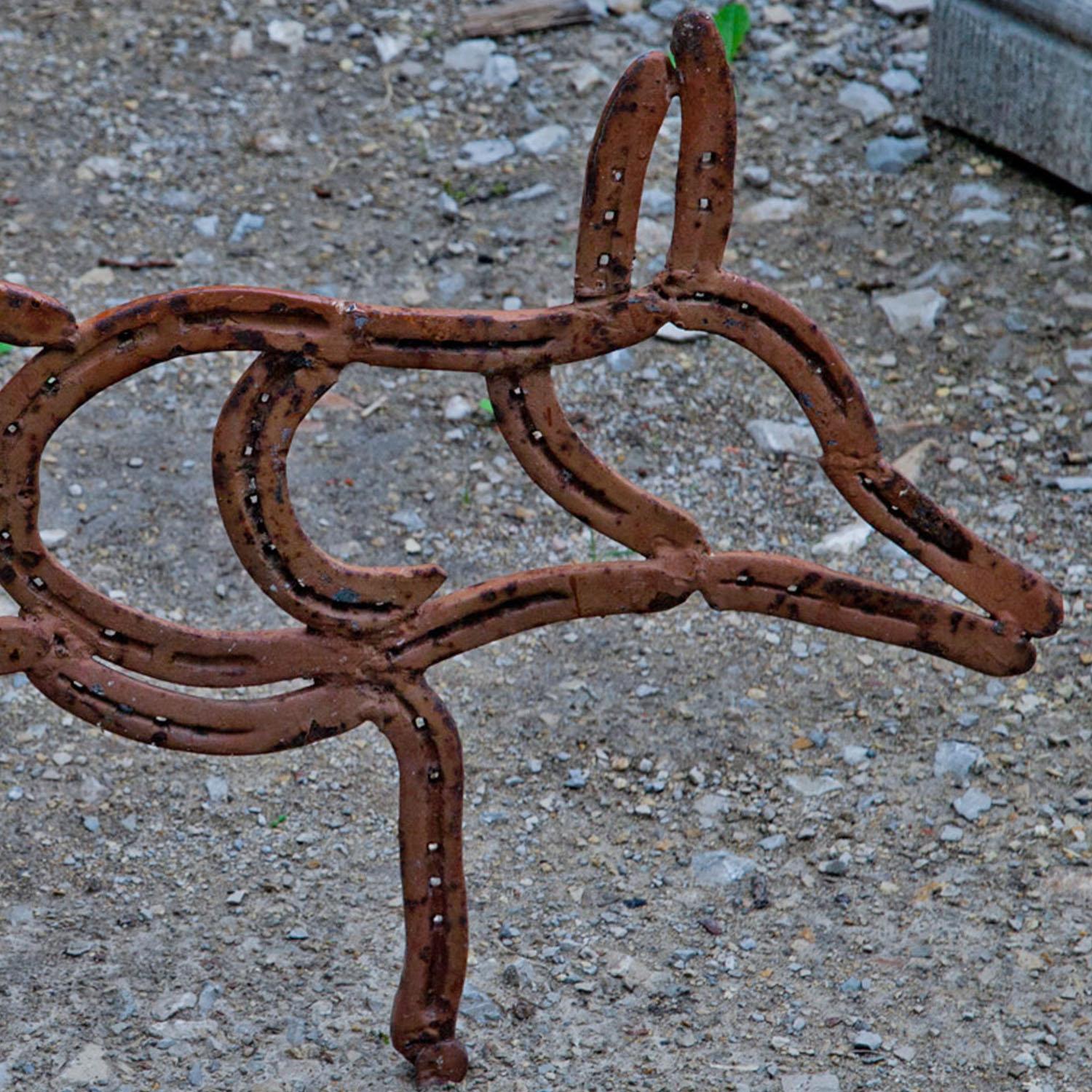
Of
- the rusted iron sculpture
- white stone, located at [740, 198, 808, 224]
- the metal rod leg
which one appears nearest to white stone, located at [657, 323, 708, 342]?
white stone, located at [740, 198, 808, 224]

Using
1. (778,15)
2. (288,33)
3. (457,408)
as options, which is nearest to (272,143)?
(288,33)

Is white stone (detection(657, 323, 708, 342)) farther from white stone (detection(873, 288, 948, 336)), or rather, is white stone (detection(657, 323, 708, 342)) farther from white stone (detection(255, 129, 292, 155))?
white stone (detection(255, 129, 292, 155))

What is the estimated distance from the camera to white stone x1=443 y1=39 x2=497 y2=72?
4621 millimetres

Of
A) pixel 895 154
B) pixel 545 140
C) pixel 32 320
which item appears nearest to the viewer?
pixel 32 320

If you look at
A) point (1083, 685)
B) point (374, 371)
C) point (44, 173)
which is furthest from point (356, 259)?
point (1083, 685)

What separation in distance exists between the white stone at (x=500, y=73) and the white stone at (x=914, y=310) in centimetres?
130

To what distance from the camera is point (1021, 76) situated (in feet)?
13.2

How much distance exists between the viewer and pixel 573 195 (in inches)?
167

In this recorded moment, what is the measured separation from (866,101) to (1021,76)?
510 millimetres

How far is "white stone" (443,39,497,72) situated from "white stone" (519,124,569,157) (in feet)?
1.11

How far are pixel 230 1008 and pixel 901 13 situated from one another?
3.44m

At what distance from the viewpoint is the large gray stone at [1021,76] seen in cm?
388

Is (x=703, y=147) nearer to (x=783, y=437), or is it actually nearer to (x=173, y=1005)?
(x=173, y=1005)

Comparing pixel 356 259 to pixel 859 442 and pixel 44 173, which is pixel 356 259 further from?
pixel 859 442
